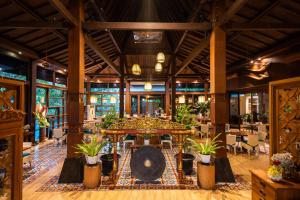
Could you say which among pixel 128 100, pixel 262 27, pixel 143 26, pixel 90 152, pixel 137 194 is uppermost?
pixel 143 26

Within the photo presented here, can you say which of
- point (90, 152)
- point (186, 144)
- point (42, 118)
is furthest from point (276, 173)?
point (42, 118)

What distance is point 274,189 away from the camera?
8.16 feet

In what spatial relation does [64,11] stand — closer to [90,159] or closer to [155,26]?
[155,26]

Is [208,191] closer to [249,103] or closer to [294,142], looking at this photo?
[294,142]

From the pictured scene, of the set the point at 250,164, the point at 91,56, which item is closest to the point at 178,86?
the point at 91,56

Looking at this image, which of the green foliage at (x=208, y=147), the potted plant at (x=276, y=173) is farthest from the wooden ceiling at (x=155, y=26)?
the potted plant at (x=276, y=173)

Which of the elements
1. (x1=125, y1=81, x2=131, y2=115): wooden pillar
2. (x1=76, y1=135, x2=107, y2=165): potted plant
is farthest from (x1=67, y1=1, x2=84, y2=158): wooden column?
(x1=125, y1=81, x2=131, y2=115): wooden pillar

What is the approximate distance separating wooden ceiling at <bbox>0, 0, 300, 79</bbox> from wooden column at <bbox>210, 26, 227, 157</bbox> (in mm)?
284

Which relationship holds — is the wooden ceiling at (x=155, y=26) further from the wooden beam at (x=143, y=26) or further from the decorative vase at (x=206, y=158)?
the decorative vase at (x=206, y=158)

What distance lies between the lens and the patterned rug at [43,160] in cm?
486

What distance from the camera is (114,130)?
14.1 ft

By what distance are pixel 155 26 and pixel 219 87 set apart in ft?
6.28

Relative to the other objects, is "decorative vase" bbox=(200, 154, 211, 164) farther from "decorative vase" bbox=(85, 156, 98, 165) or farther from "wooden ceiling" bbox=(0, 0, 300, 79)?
"wooden ceiling" bbox=(0, 0, 300, 79)

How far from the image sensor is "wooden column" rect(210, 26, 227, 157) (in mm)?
4297
